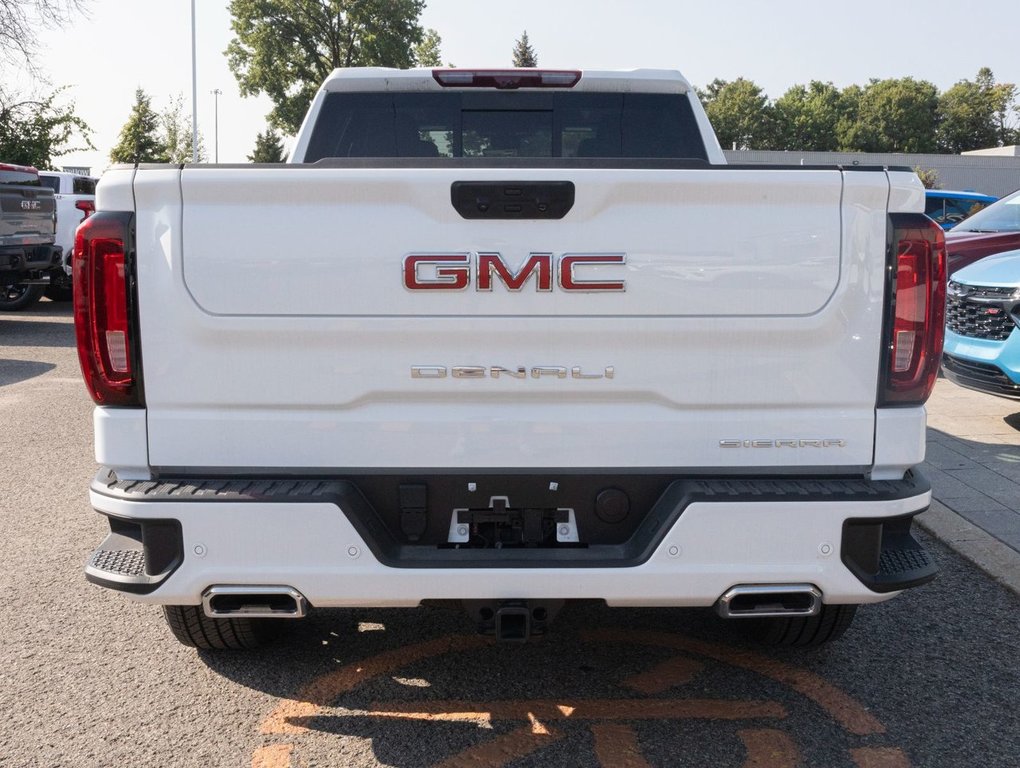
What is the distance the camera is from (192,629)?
3.47 meters

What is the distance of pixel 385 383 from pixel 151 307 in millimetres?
677

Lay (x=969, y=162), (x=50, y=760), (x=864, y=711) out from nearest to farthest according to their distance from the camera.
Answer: (x=50, y=760)
(x=864, y=711)
(x=969, y=162)

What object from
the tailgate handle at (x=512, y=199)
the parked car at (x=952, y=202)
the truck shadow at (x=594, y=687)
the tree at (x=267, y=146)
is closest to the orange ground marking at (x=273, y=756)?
the truck shadow at (x=594, y=687)

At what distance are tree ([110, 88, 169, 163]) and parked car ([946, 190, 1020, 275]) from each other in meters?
43.1

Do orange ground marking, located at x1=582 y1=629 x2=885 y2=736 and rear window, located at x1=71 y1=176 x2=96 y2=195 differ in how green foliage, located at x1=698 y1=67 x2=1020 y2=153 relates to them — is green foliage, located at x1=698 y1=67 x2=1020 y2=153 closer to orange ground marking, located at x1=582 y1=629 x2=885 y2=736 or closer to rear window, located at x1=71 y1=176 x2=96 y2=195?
rear window, located at x1=71 y1=176 x2=96 y2=195

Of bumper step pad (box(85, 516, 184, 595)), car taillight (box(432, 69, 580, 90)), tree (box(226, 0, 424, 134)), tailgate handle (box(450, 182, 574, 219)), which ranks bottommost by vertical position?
bumper step pad (box(85, 516, 184, 595))

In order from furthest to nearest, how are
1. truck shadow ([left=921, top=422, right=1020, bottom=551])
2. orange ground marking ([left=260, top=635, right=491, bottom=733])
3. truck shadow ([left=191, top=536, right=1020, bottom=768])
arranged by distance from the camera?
truck shadow ([left=921, top=422, right=1020, bottom=551])
orange ground marking ([left=260, top=635, right=491, bottom=733])
truck shadow ([left=191, top=536, right=1020, bottom=768])

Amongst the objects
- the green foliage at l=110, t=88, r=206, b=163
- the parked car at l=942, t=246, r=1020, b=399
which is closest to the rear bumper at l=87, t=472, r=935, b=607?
the parked car at l=942, t=246, r=1020, b=399

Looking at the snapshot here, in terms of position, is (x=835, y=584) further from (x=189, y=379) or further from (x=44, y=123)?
(x=44, y=123)

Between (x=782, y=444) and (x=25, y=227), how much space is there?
540 inches

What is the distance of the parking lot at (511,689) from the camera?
3.03 metres

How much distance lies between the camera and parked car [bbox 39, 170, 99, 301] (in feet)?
55.1

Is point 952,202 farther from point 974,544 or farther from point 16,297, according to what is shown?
point 16,297

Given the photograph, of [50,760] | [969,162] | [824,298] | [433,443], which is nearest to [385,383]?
[433,443]
